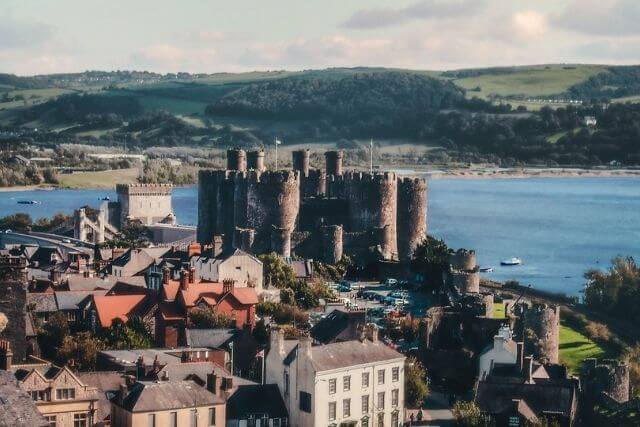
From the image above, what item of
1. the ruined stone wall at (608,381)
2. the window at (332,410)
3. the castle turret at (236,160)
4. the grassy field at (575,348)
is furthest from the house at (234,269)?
the window at (332,410)

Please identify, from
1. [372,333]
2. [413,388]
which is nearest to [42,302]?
[372,333]

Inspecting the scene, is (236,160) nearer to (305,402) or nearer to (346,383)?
(346,383)

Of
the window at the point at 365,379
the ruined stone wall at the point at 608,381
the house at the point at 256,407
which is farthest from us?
the ruined stone wall at the point at 608,381

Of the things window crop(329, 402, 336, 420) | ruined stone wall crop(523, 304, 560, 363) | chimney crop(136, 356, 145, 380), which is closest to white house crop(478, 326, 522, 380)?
ruined stone wall crop(523, 304, 560, 363)

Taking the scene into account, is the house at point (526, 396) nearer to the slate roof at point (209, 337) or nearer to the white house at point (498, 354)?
the white house at point (498, 354)

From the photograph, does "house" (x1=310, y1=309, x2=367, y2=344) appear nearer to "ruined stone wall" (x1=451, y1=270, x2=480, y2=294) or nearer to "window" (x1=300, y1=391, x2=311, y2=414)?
"window" (x1=300, y1=391, x2=311, y2=414)

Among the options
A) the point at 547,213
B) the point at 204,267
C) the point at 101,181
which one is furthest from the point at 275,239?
the point at 101,181

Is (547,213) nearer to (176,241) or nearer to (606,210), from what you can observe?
(606,210)

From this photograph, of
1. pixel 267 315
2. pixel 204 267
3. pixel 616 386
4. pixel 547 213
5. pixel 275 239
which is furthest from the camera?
pixel 547 213
